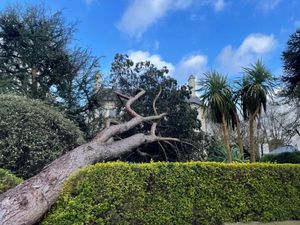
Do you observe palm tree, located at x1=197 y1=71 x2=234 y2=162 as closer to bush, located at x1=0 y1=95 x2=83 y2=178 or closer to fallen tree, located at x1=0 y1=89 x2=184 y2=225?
fallen tree, located at x1=0 y1=89 x2=184 y2=225

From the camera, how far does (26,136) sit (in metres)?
7.77

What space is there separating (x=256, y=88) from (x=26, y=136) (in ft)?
27.5

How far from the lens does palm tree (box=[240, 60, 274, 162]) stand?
1129 cm

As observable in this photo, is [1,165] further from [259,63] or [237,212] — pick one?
[259,63]

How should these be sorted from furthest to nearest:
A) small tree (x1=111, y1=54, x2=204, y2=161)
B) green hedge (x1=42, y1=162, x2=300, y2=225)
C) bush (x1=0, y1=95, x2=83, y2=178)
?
small tree (x1=111, y1=54, x2=204, y2=161), bush (x1=0, y1=95, x2=83, y2=178), green hedge (x1=42, y1=162, x2=300, y2=225)

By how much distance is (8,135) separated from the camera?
7.66 metres

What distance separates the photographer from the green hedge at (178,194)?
5.07 m

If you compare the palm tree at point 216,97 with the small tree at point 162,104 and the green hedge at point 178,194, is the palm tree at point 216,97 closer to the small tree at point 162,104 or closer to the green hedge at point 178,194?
the small tree at point 162,104

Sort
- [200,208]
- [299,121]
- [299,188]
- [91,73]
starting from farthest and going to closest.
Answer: [299,121]
[91,73]
[299,188]
[200,208]

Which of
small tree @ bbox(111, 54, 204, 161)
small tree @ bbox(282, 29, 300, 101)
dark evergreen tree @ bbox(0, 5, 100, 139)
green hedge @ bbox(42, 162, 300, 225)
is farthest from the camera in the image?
small tree @ bbox(282, 29, 300, 101)

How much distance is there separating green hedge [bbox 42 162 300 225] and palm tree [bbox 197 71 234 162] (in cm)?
429

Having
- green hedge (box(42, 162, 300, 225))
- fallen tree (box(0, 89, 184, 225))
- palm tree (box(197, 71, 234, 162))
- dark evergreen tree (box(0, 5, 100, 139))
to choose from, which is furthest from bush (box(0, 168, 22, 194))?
palm tree (box(197, 71, 234, 162))

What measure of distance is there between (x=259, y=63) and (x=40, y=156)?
887cm

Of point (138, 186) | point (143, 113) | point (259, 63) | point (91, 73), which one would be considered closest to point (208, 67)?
point (259, 63)
